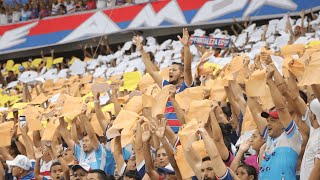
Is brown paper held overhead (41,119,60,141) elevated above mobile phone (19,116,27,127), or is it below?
above

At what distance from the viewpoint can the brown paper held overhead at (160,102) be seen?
650 cm

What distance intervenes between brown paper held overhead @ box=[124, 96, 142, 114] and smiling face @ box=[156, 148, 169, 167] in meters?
0.97

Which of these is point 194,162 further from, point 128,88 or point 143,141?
point 128,88

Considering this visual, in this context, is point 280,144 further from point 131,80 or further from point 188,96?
point 131,80

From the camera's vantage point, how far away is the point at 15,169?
7543mm

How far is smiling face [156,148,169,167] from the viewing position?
596cm

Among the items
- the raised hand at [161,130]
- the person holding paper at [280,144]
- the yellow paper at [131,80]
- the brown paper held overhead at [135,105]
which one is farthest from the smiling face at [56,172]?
the yellow paper at [131,80]

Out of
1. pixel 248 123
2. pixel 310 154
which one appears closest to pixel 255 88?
pixel 248 123

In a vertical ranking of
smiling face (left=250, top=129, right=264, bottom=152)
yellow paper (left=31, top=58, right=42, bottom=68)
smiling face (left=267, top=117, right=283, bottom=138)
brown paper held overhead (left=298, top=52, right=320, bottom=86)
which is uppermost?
brown paper held overhead (left=298, top=52, right=320, bottom=86)

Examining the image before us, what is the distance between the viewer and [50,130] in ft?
25.4

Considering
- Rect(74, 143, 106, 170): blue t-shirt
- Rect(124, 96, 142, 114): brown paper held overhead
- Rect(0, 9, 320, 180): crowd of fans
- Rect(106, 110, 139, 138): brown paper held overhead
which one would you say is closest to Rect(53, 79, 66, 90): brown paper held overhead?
Rect(0, 9, 320, 180): crowd of fans

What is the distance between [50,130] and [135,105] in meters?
1.13

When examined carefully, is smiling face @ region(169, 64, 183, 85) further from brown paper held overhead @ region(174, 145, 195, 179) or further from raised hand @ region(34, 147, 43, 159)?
brown paper held overhead @ region(174, 145, 195, 179)

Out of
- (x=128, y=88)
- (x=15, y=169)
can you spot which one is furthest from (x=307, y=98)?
(x=128, y=88)
